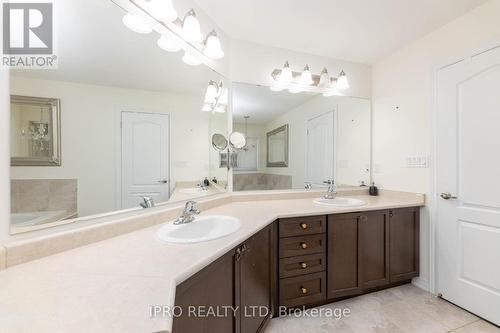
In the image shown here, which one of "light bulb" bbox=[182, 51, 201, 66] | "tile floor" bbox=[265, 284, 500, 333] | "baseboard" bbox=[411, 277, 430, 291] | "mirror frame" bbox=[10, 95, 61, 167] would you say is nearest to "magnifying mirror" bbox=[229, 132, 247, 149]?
"light bulb" bbox=[182, 51, 201, 66]

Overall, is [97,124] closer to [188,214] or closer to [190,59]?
[188,214]

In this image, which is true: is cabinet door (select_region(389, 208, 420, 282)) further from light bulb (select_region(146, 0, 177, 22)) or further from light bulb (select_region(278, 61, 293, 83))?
light bulb (select_region(146, 0, 177, 22))

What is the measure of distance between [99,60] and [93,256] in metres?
0.96

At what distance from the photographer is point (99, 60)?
1111mm

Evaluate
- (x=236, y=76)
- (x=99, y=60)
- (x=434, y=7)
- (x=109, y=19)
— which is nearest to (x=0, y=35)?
(x=99, y=60)

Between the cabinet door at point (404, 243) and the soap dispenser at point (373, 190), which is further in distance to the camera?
the soap dispenser at point (373, 190)

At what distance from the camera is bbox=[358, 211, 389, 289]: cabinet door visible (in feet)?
6.06

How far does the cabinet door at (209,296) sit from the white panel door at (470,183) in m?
1.94

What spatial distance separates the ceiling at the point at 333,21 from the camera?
1.65m

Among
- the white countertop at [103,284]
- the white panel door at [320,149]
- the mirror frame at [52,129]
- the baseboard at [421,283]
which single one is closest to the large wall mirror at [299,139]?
the white panel door at [320,149]

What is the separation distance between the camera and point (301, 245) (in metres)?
1.66

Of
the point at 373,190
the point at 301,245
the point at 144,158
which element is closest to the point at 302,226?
the point at 301,245

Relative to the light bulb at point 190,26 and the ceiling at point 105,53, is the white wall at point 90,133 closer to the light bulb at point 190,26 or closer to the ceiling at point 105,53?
the ceiling at point 105,53

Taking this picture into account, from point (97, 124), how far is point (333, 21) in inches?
77.2
